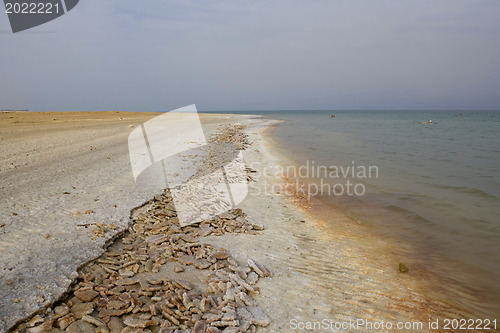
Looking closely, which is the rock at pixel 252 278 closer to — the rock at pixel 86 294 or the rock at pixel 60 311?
the rock at pixel 86 294

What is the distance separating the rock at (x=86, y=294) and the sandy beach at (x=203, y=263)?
0.05 feet

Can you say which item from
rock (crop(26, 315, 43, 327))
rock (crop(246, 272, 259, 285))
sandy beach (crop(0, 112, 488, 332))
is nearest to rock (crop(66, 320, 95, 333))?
sandy beach (crop(0, 112, 488, 332))

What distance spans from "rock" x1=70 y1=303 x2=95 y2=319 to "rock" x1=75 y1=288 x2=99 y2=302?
88 millimetres

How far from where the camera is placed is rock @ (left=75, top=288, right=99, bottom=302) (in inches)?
139

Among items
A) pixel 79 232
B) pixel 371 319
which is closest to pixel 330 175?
pixel 371 319

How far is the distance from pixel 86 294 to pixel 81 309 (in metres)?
0.25

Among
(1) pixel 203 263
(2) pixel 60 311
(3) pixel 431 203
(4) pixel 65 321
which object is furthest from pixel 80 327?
(3) pixel 431 203

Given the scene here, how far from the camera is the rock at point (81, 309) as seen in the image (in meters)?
3.30

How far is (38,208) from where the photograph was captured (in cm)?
623

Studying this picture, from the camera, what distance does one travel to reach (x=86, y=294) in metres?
3.61

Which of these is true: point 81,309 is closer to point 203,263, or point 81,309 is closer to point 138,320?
point 138,320

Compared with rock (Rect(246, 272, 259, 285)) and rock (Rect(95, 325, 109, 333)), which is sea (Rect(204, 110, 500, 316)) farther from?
rock (Rect(95, 325, 109, 333))

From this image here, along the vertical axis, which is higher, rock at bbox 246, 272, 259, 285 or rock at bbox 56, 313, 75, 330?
rock at bbox 56, 313, 75, 330

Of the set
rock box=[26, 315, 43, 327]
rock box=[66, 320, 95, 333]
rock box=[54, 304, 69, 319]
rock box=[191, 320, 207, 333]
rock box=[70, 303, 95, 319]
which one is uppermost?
rock box=[26, 315, 43, 327]
